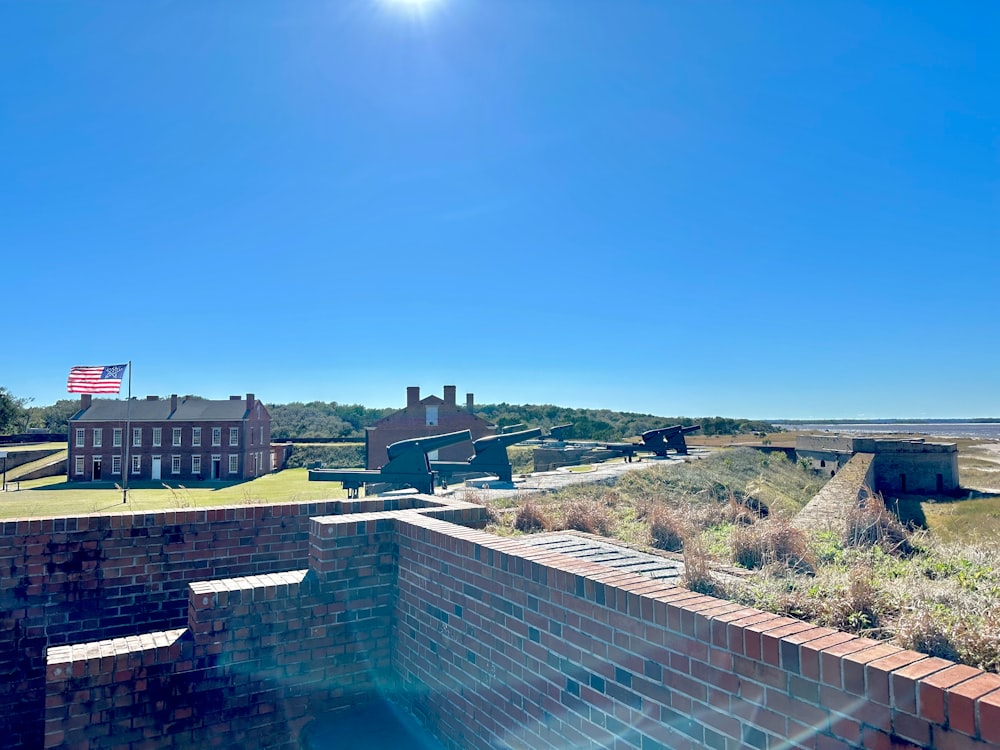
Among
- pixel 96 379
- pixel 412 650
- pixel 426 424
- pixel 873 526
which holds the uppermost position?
pixel 96 379

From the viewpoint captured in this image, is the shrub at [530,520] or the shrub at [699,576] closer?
the shrub at [699,576]

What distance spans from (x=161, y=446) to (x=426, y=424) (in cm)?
2091

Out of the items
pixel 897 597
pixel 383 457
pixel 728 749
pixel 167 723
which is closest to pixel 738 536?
pixel 897 597

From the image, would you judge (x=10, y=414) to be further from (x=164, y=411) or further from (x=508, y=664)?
(x=508, y=664)

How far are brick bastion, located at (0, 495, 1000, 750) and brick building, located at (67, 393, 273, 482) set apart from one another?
43.3 meters

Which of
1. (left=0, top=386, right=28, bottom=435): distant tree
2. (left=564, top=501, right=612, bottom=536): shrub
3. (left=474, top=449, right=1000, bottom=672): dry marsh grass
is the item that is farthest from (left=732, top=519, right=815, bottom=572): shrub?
(left=0, top=386, right=28, bottom=435): distant tree

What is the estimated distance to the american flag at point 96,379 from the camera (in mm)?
29453

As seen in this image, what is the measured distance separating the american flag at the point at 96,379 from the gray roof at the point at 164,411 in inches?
630

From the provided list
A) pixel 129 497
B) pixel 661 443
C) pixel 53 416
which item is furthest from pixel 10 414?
pixel 661 443

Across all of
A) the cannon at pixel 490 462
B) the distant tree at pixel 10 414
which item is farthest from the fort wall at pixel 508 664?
the distant tree at pixel 10 414

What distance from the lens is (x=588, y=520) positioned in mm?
7473

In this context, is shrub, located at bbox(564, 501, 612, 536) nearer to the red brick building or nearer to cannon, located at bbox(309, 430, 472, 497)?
cannon, located at bbox(309, 430, 472, 497)

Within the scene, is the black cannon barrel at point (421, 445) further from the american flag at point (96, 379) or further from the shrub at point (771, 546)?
the american flag at point (96, 379)

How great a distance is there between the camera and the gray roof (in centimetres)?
4612
